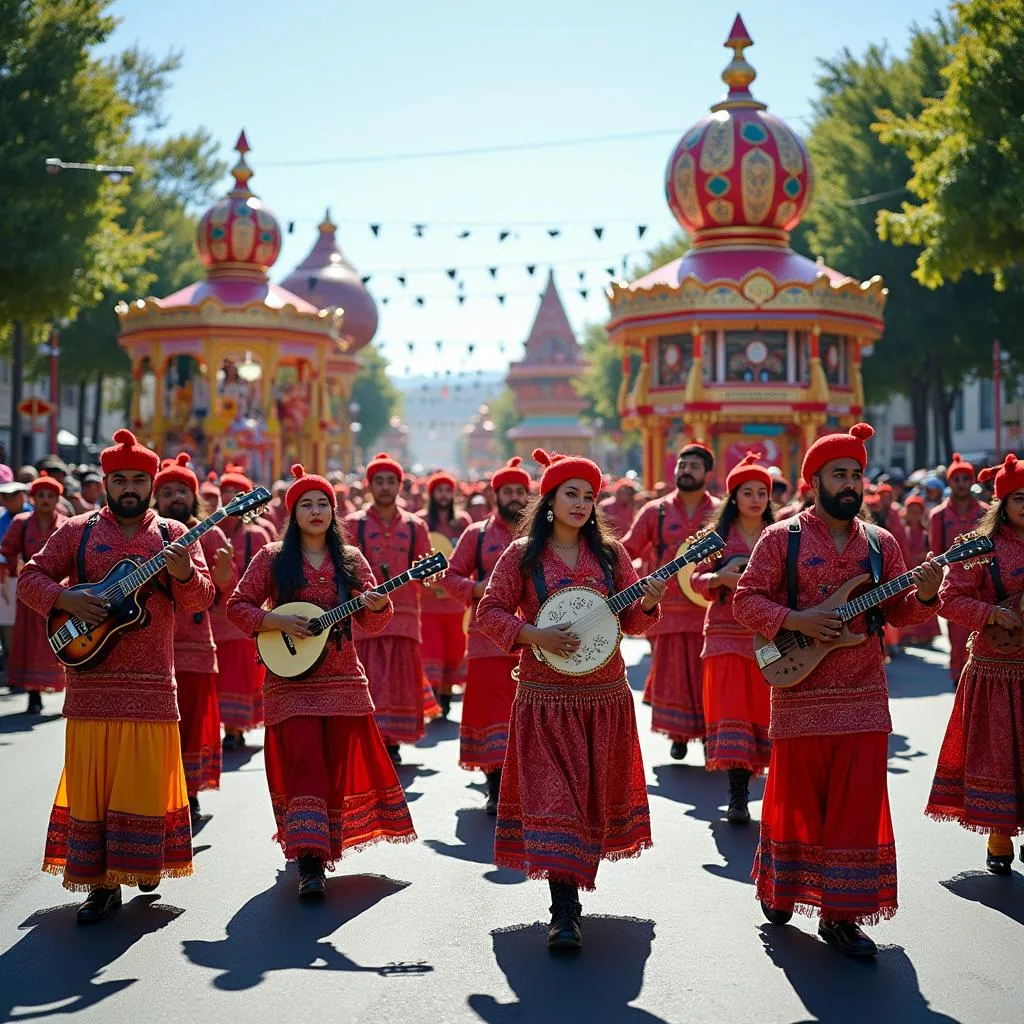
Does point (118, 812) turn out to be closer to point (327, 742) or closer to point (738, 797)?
point (327, 742)

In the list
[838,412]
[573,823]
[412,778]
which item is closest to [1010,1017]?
[573,823]

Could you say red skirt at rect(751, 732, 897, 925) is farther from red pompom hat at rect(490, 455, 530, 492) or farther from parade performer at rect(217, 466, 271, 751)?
parade performer at rect(217, 466, 271, 751)

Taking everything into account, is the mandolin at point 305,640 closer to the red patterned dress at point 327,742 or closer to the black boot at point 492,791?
the red patterned dress at point 327,742

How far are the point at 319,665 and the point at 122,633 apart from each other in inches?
37.8

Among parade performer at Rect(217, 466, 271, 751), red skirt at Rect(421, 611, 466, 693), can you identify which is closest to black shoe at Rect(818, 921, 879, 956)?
parade performer at Rect(217, 466, 271, 751)

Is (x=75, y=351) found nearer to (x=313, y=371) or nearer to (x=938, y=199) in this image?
(x=313, y=371)

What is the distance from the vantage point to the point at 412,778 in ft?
34.0

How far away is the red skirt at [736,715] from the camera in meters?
9.00

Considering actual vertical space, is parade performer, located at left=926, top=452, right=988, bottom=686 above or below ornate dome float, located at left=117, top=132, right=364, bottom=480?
below

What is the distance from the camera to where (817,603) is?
→ 635 cm

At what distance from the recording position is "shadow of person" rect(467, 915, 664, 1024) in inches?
213

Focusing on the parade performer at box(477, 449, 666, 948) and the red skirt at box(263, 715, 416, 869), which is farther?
the red skirt at box(263, 715, 416, 869)

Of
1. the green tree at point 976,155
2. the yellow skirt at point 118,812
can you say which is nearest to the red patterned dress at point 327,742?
the yellow skirt at point 118,812

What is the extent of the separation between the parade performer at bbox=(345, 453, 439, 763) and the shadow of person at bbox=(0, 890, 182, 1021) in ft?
11.1
